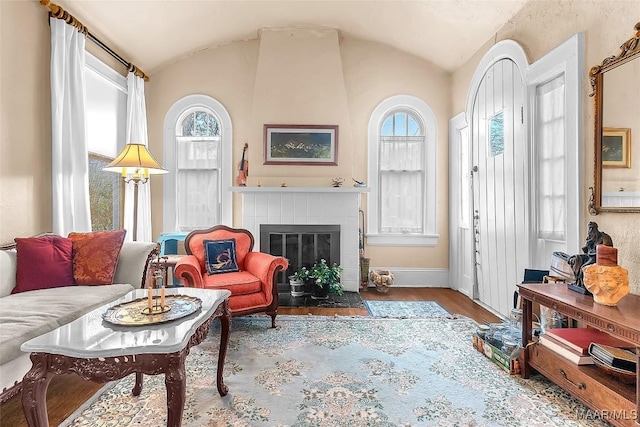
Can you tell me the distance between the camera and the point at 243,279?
3096mm

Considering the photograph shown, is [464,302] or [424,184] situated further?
[424,184]

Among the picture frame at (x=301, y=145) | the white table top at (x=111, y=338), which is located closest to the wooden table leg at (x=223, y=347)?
the white table top at (x=111, y=338)

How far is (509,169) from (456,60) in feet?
6.43

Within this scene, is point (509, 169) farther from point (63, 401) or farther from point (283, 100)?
point (63, 401)

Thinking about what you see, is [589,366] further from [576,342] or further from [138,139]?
[138,139]

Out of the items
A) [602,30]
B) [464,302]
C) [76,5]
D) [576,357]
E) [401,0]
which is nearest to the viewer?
[576,357]

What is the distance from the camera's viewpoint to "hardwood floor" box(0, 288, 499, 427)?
6.01ft

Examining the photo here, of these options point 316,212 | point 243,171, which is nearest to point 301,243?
point 316,212

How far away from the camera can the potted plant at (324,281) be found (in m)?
4.06

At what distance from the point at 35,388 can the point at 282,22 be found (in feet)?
14.6

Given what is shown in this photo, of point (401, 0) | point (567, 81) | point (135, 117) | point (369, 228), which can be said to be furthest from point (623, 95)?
point (135, 117)

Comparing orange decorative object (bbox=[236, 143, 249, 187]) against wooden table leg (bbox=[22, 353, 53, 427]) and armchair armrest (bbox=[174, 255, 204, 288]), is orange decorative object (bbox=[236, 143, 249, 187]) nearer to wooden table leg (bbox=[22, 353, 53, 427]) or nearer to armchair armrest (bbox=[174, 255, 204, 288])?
armchair armrest (bbox=[174, 255, 204, 288])

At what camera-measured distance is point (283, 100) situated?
4547mm

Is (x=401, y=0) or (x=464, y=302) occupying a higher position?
(x=401, y=0)
